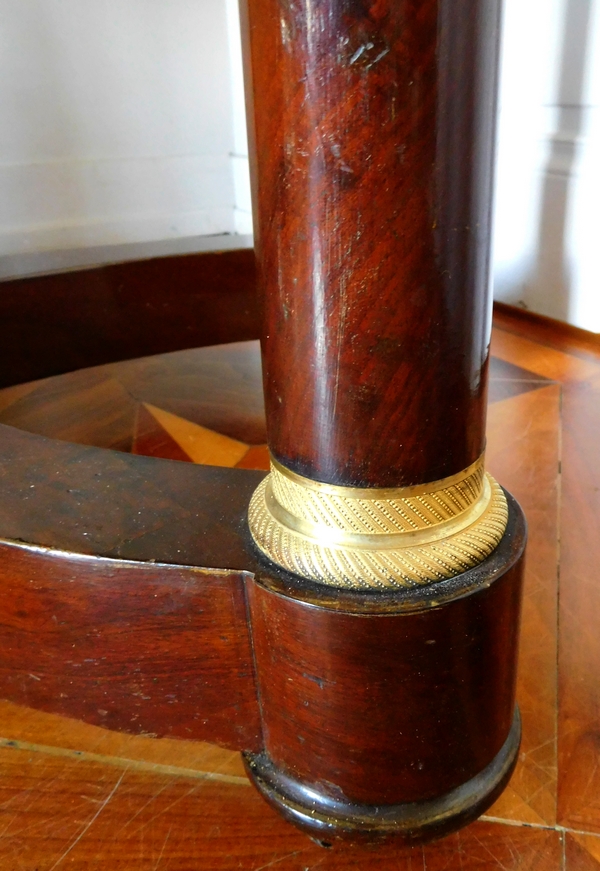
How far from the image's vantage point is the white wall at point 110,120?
4.90 ft

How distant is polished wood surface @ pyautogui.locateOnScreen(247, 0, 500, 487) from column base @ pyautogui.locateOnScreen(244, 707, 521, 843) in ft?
0.68

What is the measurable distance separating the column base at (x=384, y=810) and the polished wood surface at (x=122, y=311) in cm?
77

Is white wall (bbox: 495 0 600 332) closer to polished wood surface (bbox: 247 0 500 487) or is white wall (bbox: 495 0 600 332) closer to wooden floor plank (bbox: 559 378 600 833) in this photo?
wooden floor plank (bbox: 559 378 600 833)

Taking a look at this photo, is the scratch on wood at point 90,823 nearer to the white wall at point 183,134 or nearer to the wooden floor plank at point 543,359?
the wooden floor plank at point 543,359

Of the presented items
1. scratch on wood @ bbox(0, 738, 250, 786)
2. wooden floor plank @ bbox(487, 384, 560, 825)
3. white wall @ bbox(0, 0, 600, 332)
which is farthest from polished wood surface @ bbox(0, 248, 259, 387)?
scratch on wood @ bbox(0, 738, 250, 786)

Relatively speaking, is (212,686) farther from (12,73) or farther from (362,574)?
(12,73)

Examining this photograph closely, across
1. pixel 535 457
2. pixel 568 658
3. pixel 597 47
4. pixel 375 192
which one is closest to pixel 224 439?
pixel 535 457

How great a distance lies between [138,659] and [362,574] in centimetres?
17

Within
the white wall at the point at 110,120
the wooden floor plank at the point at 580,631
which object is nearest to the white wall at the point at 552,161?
the wooden floor plank at the point at 580,631

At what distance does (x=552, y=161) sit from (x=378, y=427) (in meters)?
1.16

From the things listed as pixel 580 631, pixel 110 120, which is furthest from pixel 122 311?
pixel 580 631

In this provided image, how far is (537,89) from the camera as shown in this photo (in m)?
1.36

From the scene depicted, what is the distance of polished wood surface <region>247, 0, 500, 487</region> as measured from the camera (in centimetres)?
33

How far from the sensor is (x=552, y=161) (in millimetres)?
1353
